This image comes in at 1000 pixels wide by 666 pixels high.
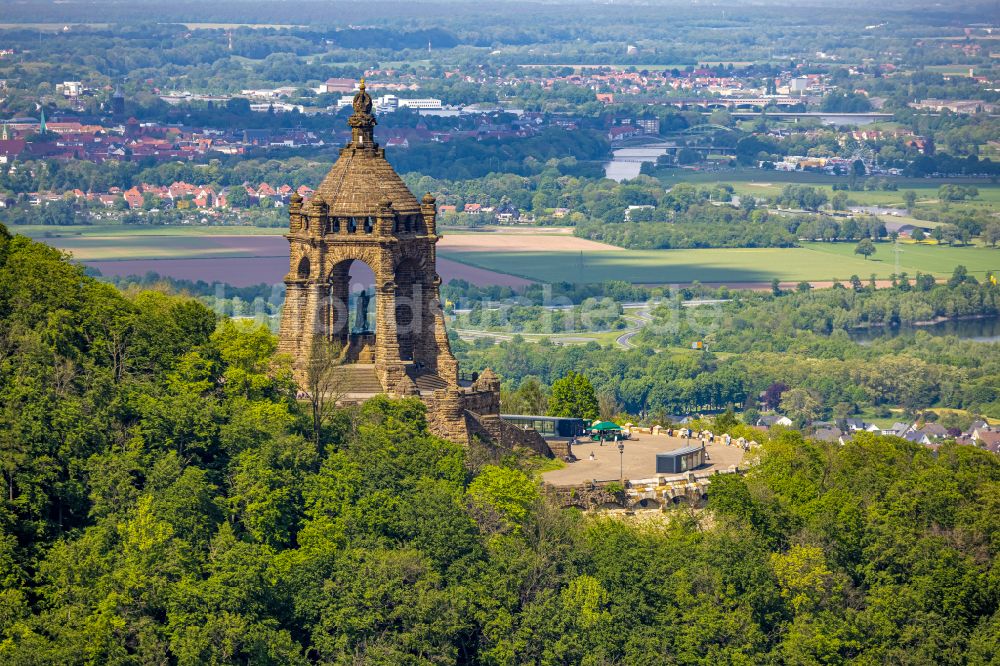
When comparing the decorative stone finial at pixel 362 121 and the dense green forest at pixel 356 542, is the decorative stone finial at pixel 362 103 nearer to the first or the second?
the decorative stone finial at pixel 362 121

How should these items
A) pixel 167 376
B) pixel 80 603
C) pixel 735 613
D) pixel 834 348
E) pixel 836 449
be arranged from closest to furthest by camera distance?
pixel 80 603 → pixel 735 613 → pixel 167 376 → pixel 836 449 → pixel 834 348

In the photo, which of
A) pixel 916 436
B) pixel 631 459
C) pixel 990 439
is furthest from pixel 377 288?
pixel 916 436

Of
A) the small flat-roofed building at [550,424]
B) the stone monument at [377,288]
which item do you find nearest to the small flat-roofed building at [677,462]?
the stone monument at [377,288]

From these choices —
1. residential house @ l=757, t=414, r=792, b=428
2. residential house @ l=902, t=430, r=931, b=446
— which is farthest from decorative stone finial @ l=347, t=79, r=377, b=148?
residential house @ l=757, t=414, r=792, b=428

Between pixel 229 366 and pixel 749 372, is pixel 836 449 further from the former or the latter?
pixel 749 372

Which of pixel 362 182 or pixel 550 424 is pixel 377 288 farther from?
pixel 550 424

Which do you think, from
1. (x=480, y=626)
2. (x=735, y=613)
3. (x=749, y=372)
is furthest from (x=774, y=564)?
(x=749, y=372)
